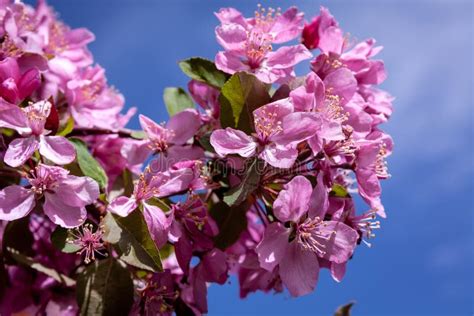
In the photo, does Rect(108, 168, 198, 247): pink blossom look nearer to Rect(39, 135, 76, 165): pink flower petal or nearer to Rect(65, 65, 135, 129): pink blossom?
Rect(39, 135, 76, 165): pink flower petal

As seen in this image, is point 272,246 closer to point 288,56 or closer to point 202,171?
point 202,171

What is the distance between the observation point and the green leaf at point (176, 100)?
A: 75.5 inches

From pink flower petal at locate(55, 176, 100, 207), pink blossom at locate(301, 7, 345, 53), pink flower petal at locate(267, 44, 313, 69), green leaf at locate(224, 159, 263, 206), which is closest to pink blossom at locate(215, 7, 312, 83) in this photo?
pink flower petal at locate(267, 44, 313, 69)

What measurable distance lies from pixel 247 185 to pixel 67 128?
0.59 meters

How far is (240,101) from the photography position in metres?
1.59

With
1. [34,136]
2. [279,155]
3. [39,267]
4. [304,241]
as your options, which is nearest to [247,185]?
[279,155]

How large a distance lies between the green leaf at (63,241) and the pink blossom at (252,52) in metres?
0.56

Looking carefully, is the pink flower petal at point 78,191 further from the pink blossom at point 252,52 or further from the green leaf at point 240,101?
the pink blossom at point 252,52

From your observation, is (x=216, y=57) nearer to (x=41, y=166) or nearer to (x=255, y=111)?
(x=255, y=111)

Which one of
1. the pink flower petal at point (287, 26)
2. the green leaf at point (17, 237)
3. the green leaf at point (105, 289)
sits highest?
the pink flower petal at point (287, 26)

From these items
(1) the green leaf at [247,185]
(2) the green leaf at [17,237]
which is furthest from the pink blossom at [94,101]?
(1) the green leaf at [247,185]

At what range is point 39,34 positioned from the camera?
2.04m

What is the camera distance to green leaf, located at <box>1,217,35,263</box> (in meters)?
1.82

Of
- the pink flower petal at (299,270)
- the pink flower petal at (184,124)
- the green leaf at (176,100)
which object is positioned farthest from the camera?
the green leaf at (176,100)
